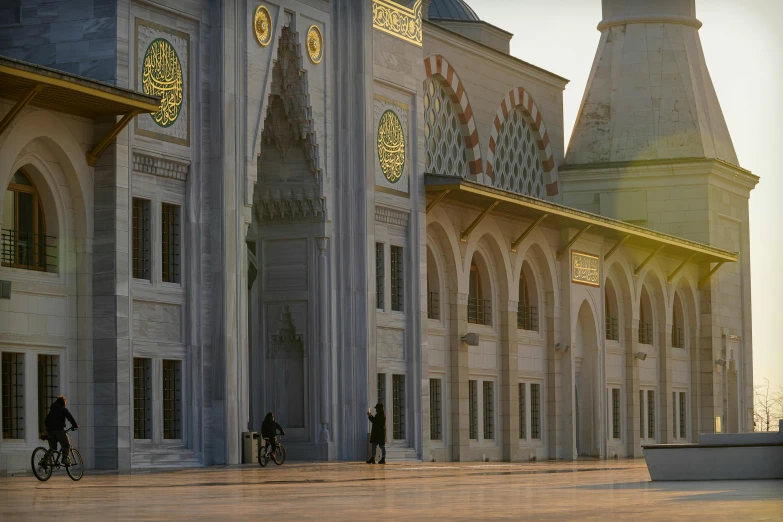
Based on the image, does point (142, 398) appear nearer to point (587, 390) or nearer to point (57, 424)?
point (57, 424)

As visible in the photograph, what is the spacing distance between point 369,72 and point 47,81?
994 cm

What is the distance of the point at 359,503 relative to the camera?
14477 mm

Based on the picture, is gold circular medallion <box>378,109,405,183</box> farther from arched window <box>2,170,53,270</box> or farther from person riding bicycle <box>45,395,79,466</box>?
person riding bicycle <box>45,395,79,466</box>

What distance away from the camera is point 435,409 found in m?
33.8

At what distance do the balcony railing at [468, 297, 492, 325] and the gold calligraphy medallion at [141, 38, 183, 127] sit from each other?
39.3 ft

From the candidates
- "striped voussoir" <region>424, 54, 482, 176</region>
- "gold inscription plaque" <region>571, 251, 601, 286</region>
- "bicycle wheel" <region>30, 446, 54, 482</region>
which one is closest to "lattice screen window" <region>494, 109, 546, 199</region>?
"striped voussoir" <region>424, 54, 482, 176</region>

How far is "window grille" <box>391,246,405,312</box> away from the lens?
32.2 m

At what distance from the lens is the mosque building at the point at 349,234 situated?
23688mm

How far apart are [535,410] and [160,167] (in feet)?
51.6

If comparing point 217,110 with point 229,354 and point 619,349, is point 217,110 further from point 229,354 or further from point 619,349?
point 619,349

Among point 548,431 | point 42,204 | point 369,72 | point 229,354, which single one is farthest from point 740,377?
point 42,204

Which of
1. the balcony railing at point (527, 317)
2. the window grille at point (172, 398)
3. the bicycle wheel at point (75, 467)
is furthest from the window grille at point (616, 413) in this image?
the bicycle wheel at point (75, 467)

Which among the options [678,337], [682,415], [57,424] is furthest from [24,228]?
[682,415]

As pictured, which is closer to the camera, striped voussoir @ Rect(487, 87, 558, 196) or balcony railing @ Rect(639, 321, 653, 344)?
striped voussoir @ Rect(487, 87, 558, 196)
